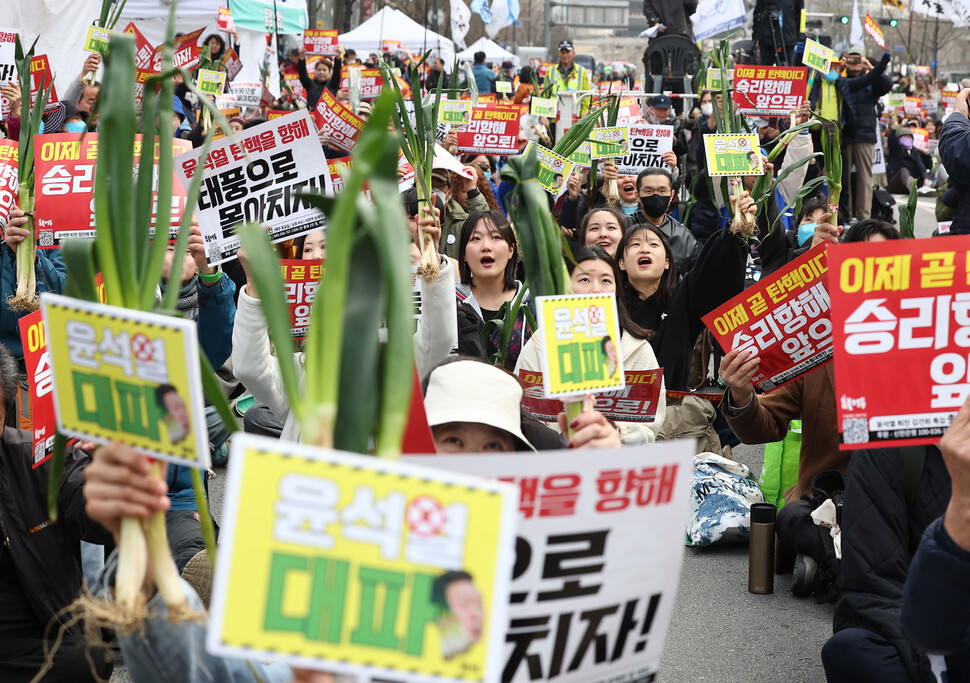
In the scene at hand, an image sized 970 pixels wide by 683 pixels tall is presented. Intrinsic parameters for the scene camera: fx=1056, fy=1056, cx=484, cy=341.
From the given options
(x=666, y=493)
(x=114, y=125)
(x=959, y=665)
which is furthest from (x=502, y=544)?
(x=959, y=665)

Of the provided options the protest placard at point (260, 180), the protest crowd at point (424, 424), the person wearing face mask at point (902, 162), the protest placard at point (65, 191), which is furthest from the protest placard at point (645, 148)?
the person wearing face mask at point (902, 162)

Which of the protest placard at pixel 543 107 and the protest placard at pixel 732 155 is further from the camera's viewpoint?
the protest placard at pixel 543 107

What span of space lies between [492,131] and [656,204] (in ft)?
8.24

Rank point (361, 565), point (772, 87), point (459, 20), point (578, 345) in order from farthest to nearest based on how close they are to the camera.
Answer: point (459, 20) → point (772, 87) → point (578, 345) → point (361, 565)

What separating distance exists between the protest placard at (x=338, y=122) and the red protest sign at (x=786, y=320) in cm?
388

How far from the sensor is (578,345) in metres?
1.98

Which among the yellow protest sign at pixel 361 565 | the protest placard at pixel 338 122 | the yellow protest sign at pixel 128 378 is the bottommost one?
the yellow protest sign at pixel 361 565

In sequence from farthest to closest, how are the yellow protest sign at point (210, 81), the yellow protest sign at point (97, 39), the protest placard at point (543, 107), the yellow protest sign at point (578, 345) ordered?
the protest placard at point (543, 107) < the yellow protest sign at point (210, 81) < the yellow protest sign at point (97, 39) < the yellow protest sign at point (578, 345)

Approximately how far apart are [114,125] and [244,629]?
0.79 meters

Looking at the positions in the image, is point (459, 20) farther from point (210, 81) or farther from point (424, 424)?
point (424, 424)

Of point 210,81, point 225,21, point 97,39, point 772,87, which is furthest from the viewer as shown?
point 225,21

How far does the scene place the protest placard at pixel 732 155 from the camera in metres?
5.45

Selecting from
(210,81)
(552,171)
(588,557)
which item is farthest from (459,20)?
(588,557)

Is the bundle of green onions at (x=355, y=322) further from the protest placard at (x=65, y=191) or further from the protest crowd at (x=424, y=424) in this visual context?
the protest placard at (x=65, y=191)
